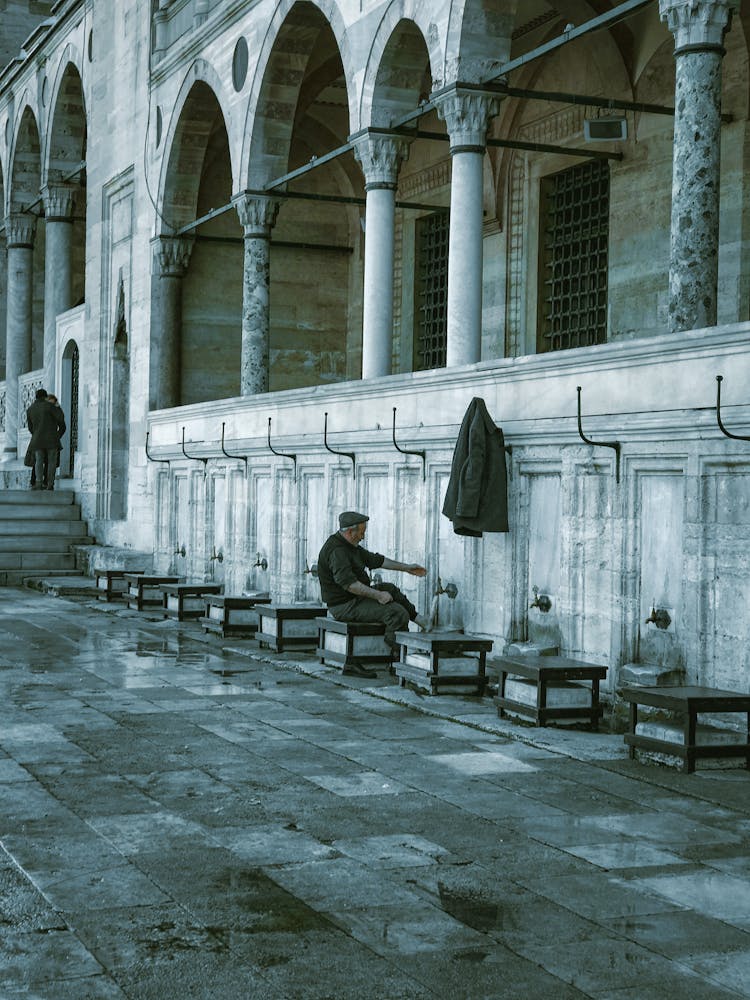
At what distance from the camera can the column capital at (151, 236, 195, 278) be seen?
2031cm

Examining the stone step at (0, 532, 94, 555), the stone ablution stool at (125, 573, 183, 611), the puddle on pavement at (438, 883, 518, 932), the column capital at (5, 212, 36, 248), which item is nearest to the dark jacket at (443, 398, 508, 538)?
the puddle on pavement at (438, 883, 518, 932)

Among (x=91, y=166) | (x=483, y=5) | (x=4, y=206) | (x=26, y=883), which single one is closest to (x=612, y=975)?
(x=26, y=883)

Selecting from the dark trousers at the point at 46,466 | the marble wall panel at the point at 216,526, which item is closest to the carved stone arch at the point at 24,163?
the dark trousers at the point at 46,466

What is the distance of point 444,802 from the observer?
22.3 ft

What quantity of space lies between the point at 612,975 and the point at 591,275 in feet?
45.3

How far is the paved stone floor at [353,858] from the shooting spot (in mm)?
4500

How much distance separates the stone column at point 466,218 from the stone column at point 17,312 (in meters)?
16.6

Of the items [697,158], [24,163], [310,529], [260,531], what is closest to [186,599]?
[260,531]

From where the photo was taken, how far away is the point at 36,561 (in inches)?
831

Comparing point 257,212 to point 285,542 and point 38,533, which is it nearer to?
point 285,542

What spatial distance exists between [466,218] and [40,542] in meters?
11.0

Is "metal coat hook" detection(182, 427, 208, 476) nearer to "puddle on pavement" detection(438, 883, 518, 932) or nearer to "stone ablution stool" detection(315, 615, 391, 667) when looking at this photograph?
"stone ablution stool" detection(315, 615, 391, 667)

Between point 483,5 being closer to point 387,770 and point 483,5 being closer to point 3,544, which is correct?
point 387,770

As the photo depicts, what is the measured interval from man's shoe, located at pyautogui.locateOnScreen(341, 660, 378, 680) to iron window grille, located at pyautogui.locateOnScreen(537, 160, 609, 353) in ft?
23.6
